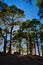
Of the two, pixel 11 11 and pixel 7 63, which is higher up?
pixel 11 11

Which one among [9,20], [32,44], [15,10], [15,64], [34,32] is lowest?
[15,64]

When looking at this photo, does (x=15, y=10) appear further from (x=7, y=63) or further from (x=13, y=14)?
(x=7, y=63)

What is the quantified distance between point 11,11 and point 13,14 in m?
0.78

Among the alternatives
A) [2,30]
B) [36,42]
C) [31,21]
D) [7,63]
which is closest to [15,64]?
[7,63]

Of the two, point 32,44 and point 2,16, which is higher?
point 2,16

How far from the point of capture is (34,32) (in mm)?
Answer: 30906

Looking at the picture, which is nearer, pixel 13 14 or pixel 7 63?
pixel 7 63

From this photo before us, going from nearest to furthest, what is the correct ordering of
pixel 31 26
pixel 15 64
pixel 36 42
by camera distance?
pixel 15 64, pixel 31 26, pixel 36 42

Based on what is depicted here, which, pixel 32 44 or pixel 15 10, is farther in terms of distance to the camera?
pixel 32 44

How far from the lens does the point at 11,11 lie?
89.9 ft

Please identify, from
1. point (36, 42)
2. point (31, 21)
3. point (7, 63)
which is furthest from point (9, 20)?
point (7, 63)

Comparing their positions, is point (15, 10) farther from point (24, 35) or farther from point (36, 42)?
point (36, 42)

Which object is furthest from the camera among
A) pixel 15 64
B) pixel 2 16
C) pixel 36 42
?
pixel 36 42

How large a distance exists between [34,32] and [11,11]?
270 inches
